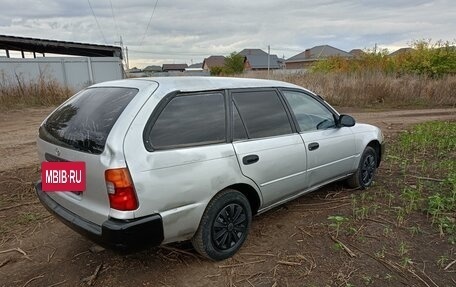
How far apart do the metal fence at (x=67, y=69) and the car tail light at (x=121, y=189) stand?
15.5 meters

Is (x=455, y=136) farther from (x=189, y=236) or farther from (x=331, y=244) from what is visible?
(x=189, y=236)

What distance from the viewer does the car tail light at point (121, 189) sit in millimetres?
2283

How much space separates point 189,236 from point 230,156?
0.75m

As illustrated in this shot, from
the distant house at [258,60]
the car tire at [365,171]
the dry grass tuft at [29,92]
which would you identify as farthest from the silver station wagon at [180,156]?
the distant house at [258,60]

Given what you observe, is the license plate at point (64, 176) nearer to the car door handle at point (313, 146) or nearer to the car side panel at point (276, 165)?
the car side panel at point (276, 165)

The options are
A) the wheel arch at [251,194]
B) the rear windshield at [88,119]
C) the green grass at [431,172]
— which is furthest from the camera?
the green grass at [431,172]

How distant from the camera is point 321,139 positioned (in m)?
3.81

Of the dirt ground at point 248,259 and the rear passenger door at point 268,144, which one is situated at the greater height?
the rear passenger door at point 268,144

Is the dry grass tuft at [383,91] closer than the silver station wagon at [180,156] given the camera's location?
No

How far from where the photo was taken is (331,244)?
3.26 meters

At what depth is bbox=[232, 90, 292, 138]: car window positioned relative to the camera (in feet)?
10.4

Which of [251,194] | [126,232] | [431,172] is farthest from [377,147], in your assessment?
[126,232]

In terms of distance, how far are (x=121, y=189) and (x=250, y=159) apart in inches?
46.9

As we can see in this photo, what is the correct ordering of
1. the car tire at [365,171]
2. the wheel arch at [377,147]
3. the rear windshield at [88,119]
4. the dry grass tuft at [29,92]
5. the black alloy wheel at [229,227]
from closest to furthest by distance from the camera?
the rear windshield at [88,119] < the black alloy wheel at [229,227] < the car tire at [365,171] < the wheel arch at [377,147] < the dry grass tuft at [29,92]
